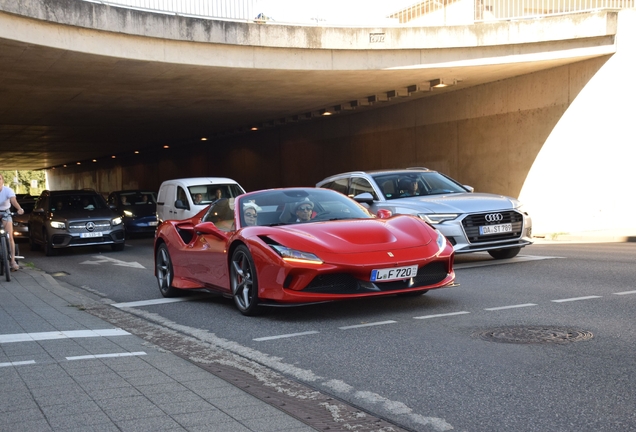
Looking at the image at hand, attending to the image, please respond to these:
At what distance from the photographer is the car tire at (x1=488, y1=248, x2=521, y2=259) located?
1279 cm

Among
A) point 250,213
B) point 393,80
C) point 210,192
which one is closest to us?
point 250,213

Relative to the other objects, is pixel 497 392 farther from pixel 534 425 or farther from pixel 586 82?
pixel 586 82

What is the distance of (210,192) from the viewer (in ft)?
63.8

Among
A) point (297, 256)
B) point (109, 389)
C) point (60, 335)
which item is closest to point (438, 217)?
point (297, 256)

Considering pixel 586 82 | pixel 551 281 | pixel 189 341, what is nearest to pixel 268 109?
pixel 586 82

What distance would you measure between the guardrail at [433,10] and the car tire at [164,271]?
10997 millimetres

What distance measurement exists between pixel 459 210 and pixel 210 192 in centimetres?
905

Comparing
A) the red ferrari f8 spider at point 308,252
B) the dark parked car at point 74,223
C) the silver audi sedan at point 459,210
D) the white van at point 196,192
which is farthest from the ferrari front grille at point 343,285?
the dark parked car at point 74,223

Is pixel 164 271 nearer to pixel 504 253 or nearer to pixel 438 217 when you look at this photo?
pixel 438 217

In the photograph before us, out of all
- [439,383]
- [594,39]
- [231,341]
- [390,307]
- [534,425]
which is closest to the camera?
[534,425]

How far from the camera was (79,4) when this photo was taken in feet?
60.2

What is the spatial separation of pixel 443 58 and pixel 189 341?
1671 centimetres

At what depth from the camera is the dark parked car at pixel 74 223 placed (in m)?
19.6

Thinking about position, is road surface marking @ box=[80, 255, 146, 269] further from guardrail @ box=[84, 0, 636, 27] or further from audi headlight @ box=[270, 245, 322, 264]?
audi headlight @ box=[270, 245, 322, 264]
